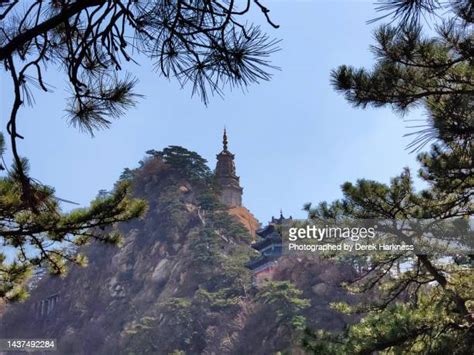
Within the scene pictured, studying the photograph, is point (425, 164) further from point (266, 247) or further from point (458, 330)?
point (266, 247)

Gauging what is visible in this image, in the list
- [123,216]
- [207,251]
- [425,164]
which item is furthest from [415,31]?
[207,251]

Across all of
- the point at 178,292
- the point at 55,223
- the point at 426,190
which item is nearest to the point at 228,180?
the point at 178,292

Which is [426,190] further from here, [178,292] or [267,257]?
[178,292]

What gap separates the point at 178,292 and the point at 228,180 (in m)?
9.18

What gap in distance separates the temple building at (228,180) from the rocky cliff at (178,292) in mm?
912

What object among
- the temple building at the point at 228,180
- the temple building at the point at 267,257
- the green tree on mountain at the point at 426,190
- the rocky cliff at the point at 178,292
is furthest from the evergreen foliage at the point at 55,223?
the temple building at the point at 228,180

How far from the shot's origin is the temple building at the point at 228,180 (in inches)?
1325

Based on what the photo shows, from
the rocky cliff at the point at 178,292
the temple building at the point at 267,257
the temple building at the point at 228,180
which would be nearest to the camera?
the rocky cliff at the point at 178,292

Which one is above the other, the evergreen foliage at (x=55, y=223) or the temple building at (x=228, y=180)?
the temple building at (x=228, y=180)

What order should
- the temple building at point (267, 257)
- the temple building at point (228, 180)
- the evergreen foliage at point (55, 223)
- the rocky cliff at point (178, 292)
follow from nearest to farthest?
the evergreen foliage at point (55, 223), the rocky cliff at point (178, 292), the temple building at point (267, 257), the temple building at point (228, 180)

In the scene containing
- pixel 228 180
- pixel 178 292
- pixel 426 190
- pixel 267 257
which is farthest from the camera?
pixel 228 180

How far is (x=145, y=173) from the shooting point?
3197 centimetres

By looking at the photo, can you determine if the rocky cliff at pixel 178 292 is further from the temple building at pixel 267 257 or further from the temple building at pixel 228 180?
the temple building at pixel 228 180

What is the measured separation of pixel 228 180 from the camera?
34062 millimetres
